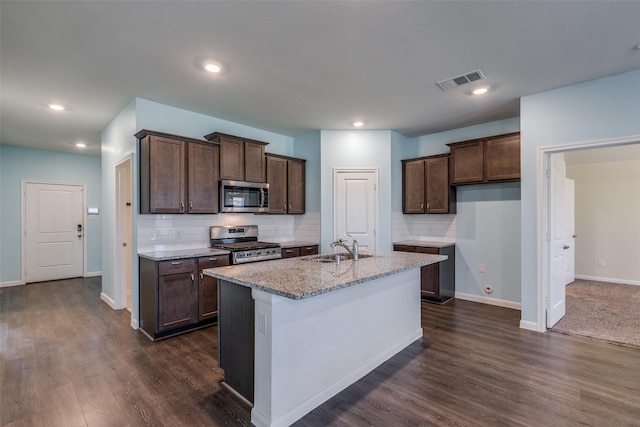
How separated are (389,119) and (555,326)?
326cm

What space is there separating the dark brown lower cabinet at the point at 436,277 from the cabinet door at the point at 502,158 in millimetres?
1271

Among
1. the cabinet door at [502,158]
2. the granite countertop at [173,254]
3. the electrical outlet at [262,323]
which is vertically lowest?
the electrical outlet at [262,323]

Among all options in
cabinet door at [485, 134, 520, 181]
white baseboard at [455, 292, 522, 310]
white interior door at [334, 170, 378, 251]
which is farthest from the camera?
white interior door at [334, 170, 378, 251]

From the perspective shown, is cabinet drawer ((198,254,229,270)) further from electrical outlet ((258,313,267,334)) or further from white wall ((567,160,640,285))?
white wall ((567,160,640,285))

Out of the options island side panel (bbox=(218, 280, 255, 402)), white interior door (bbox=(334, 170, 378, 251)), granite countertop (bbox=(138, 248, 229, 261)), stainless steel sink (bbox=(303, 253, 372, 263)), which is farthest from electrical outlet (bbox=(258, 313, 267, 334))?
white interior door (bbox=(334, 170, 378, 251))

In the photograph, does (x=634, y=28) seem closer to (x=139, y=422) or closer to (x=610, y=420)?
(x=610, y=420)

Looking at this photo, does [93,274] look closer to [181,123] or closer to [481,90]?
[181,123]

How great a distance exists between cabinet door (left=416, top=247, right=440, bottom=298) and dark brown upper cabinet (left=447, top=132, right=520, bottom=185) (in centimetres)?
111

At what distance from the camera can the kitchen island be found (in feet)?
6.33

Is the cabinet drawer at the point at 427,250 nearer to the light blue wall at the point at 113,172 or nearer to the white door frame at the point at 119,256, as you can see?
the light blue wall at the point at 113,172

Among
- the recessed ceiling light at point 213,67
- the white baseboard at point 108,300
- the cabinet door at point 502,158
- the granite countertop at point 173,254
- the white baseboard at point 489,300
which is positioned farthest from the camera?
the white baseboard at point 108,300

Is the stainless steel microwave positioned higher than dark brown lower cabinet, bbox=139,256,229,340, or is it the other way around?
the stainless steel microwave

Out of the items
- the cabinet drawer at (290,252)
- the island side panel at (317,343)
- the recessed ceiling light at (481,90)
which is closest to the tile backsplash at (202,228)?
the cabinet drawer at (290,252)

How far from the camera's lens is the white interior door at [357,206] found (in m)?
5.00
